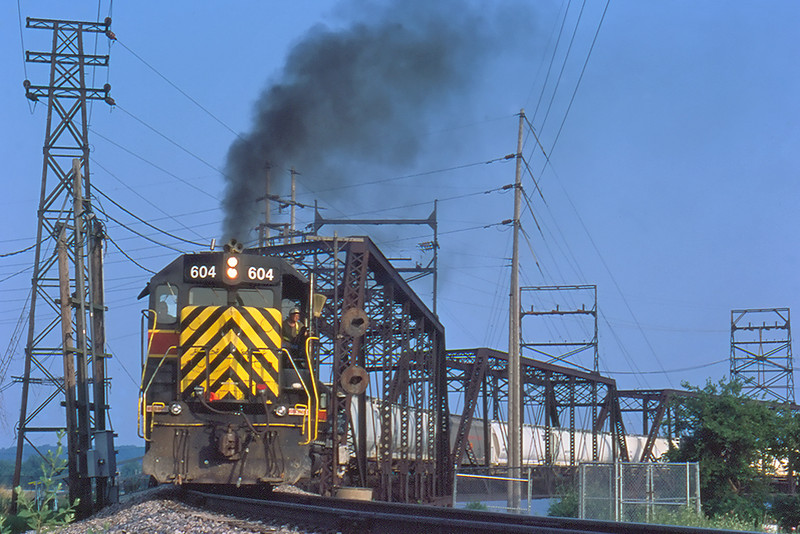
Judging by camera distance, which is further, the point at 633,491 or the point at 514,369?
the point at 514,369

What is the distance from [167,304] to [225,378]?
5.35 ft

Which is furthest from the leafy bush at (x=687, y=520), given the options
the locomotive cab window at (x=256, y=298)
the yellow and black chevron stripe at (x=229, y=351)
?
the locomotive cab window at (x=256, y=298)

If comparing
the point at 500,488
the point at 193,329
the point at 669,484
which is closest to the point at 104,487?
the point at 193,329

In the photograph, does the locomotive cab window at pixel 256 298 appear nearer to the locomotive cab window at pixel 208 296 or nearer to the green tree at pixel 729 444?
the locomotive cab window at pixel 208 296

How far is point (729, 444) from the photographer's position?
2677 cm

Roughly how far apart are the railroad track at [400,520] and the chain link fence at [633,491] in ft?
25.0

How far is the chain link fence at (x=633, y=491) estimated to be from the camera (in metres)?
19.2

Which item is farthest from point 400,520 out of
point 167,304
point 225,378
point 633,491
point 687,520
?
point 633,491

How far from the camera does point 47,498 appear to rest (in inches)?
210

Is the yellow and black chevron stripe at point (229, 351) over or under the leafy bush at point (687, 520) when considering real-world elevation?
over

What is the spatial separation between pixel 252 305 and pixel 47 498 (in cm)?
927

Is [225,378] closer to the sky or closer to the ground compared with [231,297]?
closer to the ground

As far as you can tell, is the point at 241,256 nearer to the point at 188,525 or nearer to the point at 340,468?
the point at 188,525

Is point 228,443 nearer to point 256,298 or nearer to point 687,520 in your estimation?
point 256,298
